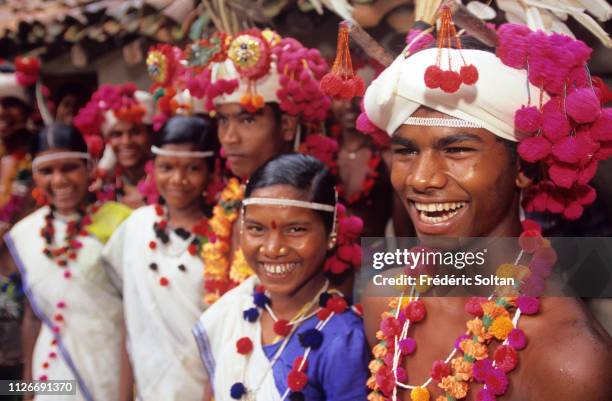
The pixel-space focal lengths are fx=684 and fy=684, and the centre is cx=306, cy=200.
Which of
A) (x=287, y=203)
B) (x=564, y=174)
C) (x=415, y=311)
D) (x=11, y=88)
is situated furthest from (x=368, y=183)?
(x=11, y=88)

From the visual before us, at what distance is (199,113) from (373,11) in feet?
3.31

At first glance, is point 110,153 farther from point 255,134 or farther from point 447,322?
point 447,322

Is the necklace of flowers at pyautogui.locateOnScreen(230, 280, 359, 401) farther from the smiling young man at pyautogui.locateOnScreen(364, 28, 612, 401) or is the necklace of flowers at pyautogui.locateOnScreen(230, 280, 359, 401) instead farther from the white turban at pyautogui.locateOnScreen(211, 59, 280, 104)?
the white turban at pyautogui.locateOnScreen(211, 59, 280, 104)

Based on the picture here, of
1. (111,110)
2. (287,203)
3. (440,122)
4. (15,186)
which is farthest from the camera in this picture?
(15,186)

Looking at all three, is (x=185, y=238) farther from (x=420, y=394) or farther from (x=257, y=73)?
(x=420, y=394)

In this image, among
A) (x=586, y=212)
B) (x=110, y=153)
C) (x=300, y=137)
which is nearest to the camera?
(x=586, y=212)

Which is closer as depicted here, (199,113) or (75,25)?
(199,113)

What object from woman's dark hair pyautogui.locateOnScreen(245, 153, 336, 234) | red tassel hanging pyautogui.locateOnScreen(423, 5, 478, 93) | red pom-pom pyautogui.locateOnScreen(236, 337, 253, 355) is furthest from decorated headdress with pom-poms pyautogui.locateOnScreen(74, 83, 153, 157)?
red tassel hanging pyautogui.locateOnScreen(423, 5, 478, 93)

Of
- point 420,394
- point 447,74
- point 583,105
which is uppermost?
point 447,74

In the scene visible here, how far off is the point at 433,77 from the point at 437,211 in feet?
1.30

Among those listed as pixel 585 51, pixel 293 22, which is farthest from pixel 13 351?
pixel 585 51

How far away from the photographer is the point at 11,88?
13.9 ft

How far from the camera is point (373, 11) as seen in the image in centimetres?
339

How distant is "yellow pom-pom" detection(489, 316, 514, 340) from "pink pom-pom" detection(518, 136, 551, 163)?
435 millimetres
